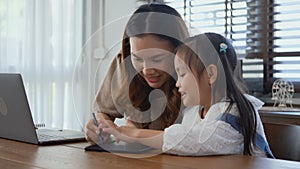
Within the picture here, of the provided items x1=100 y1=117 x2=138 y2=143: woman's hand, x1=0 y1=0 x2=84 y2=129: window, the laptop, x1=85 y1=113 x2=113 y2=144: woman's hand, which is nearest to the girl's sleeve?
x1=100 y1=117 x2=138 y2=143: woman's hand

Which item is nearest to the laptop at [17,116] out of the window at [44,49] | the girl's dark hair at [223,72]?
the girl's dark hair at [223,72]

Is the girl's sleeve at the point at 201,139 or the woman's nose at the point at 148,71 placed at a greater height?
the woman's nose at the point at 148,71

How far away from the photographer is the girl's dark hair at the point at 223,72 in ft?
3.76

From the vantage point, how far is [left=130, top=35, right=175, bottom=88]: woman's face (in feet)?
3.91

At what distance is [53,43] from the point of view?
362 cm

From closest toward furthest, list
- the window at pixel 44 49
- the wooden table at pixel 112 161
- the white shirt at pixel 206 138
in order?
the wooden table at pixel 112 161 < the white shirt at pixel 206 138 < the window at pixel 44 49

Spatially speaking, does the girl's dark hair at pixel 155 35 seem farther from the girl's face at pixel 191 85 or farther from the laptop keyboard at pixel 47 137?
the laptop keyboard at pixel 47 137

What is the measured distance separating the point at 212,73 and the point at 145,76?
0.19 meters

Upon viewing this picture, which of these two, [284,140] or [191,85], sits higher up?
[191,85]

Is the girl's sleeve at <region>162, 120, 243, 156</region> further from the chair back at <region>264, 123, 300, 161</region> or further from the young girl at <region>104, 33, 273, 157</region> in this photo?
the chair back at <region>264, 123, 300, 161</region>

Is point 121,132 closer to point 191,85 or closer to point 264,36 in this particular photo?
point 191,85

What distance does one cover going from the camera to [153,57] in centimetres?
119

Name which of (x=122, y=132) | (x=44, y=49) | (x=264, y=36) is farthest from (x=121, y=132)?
(x=44, y=49)

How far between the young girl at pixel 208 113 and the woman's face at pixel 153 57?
3cm
